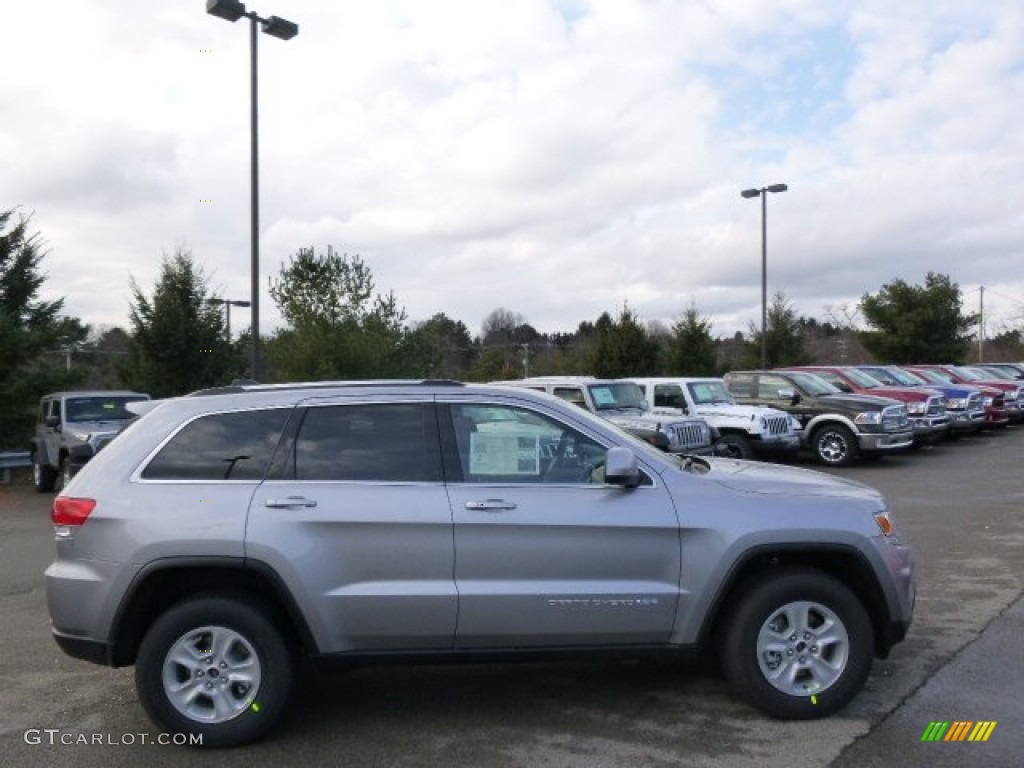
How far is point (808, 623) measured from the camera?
17.1 ft

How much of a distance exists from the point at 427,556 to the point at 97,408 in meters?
14.5

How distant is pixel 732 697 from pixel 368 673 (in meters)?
2.19

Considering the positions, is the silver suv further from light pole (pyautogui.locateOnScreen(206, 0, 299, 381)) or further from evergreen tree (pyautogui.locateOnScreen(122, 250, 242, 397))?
evergreen tree (pyautogui.locateOnScreen(122, 250, 242, 397))

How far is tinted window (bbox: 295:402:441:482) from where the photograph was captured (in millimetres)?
5172

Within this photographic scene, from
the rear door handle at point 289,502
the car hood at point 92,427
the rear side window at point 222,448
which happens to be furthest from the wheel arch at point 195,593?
the car hood at point 92,427

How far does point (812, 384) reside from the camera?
1998cm

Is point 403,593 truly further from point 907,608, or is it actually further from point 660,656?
point 907,608

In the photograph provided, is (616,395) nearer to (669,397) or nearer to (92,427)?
(669,397)

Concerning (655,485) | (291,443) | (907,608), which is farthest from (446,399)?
(907,608)

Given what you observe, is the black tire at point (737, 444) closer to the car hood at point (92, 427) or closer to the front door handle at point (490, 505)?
the car hood at point (92, 427)

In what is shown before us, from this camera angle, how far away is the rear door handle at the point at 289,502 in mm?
5016

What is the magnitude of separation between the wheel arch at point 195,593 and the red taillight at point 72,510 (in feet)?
1.49

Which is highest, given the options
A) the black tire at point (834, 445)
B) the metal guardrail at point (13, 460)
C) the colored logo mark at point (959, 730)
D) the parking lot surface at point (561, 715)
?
the black tire at point (834, 445)

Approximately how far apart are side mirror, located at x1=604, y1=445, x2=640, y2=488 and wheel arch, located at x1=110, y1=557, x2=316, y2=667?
1.66m
